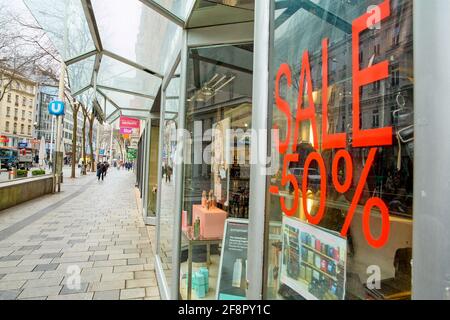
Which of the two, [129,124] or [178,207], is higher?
[129,124]

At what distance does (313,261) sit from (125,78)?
22.4ft

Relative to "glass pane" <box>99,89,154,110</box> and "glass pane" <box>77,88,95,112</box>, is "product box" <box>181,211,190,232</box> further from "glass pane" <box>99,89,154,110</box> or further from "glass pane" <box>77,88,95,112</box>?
"glass pane" <box>77,88,95,112</box>

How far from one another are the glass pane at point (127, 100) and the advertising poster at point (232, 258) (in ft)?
20.9

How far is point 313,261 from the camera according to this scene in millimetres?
1143

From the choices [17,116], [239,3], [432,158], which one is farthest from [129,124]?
[17,116]

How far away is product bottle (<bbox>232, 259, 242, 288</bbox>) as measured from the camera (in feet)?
8.17

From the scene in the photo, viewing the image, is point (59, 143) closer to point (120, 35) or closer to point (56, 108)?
point (56, 108)

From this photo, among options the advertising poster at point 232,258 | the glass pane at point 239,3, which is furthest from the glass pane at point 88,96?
the advertising poster at point 232,258

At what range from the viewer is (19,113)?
59250mm

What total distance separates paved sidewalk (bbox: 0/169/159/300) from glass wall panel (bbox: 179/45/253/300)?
122 cm

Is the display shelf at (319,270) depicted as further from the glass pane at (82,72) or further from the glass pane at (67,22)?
the glass pane at (82,72)

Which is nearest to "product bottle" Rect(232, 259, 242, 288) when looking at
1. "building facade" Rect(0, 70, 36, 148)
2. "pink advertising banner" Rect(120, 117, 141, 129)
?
"pink advertising banner" Rect(120, 117, 141, 129)
